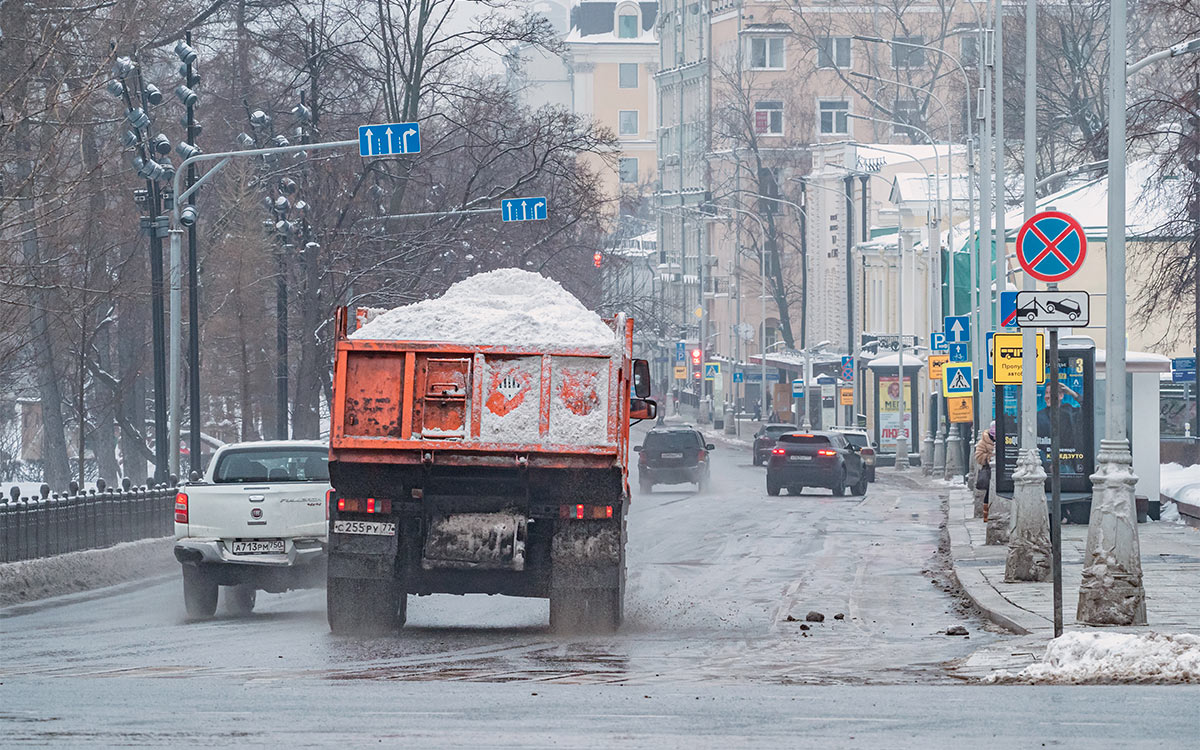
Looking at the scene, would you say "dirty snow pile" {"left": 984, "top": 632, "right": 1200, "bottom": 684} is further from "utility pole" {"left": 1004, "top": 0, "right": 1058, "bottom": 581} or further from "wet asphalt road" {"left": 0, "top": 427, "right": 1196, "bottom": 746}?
"utility pole" {"left": 1004, "top": 0, "right": 1058, "bottom": 581}

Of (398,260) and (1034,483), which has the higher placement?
(398,260)

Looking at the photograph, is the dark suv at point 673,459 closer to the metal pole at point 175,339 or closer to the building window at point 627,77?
the metal pole at point 175,339

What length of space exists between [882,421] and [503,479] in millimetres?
58396

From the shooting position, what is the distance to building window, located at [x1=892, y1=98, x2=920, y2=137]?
348ft

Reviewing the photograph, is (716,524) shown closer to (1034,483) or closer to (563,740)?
(1034,483)

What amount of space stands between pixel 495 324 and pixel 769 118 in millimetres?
108672

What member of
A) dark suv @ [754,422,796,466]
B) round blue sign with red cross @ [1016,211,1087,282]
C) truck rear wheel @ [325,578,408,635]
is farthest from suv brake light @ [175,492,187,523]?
dark suv @ [754,422,796,466]

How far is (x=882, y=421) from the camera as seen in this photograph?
7350 cm

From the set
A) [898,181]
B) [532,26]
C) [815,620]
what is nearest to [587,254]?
[898,181]

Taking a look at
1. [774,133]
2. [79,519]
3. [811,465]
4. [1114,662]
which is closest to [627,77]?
[774,133]

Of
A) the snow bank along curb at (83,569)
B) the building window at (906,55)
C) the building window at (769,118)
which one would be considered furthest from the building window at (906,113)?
the snow bank along curb at (83,569)

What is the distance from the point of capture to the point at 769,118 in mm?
123438

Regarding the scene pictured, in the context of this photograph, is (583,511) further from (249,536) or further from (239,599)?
(239,599)

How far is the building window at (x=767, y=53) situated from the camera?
12462 cm
